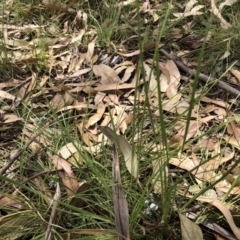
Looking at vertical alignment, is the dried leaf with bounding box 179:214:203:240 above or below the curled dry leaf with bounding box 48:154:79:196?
above

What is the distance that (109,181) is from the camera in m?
1.27

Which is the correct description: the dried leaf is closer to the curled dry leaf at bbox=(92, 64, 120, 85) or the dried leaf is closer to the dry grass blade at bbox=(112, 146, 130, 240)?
the dry grass blade at bbox=(112, 146, 130, 240)

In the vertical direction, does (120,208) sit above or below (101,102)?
above

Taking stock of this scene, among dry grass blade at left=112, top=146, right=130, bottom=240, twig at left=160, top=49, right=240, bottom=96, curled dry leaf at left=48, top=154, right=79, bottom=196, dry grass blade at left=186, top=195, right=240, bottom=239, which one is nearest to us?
dry grass blade at left=112, top=146, right=130, bottom=240

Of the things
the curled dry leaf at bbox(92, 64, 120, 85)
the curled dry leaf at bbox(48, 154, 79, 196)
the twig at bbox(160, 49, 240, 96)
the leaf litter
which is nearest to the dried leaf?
the leaf litter

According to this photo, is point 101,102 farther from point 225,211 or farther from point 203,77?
point 225,211

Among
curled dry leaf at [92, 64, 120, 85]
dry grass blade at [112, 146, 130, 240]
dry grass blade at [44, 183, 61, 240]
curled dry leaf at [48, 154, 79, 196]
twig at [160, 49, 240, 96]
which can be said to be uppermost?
dry grass blade at [112, 146, 130, 240]

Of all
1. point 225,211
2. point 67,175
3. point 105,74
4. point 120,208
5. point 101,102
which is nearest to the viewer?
point 120,208

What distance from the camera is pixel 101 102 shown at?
1695 mm

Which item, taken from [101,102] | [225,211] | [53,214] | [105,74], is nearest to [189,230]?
[225,211]

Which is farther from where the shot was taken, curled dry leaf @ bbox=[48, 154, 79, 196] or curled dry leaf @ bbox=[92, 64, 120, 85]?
curled dry leaf @ bbox=[92, 64, 120, 85]

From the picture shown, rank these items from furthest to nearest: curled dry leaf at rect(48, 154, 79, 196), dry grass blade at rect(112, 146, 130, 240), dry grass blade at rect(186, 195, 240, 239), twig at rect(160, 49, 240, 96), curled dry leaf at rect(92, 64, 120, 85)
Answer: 1. curled dry leaf at rect(92, 64, 120, 85)
2. twig at rect(160, 49, 240, 96)
3. curled dry leaf at rect(48, 154, 79, 196)
4. dry grass blade at rect(186, 195, 240, 239)
5. dry grass blade at rect(112, 146, 130, 240)

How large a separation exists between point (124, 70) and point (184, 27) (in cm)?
42

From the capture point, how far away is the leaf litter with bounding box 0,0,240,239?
1294mm
